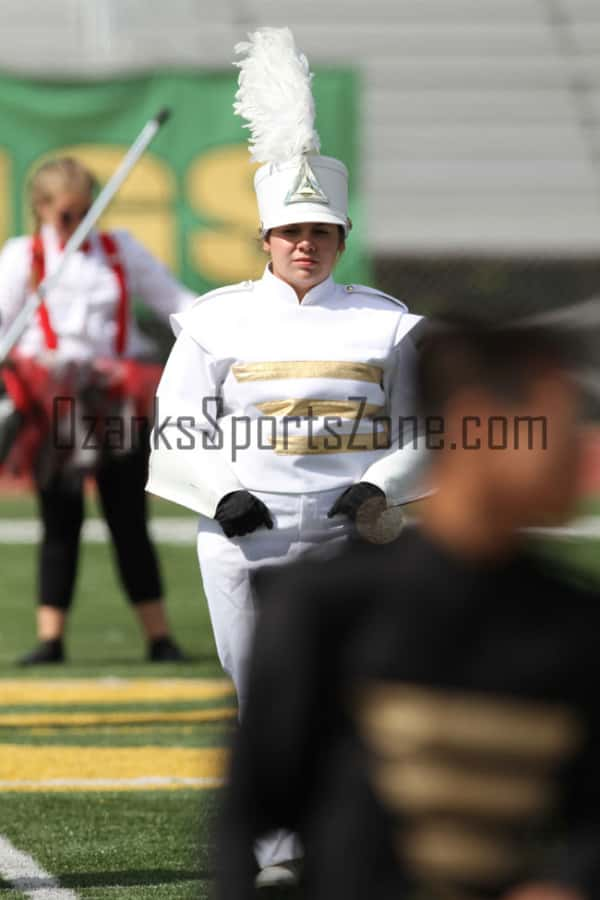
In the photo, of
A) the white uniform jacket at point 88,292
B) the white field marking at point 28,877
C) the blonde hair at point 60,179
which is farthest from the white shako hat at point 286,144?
the blonde hair at point 60,179

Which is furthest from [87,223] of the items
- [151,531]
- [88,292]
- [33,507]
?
[33,507]

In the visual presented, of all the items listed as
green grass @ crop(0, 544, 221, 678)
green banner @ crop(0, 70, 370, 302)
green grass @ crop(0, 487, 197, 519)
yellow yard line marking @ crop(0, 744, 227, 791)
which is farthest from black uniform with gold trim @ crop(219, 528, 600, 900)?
green grass @ crop(0, 487, 197, 519)

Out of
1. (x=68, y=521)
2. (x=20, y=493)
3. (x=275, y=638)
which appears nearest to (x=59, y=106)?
(x=20, y=493)

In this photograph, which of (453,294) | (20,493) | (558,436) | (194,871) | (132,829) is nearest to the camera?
(558,436)

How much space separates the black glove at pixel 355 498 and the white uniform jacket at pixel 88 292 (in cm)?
305

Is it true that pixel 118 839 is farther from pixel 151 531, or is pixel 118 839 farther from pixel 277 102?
pixel 151 531

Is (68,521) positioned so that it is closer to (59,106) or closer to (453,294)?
(59,106)

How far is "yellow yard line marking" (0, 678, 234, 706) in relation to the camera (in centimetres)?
739

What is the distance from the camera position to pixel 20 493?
1596 cm

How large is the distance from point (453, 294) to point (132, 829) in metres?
12.1

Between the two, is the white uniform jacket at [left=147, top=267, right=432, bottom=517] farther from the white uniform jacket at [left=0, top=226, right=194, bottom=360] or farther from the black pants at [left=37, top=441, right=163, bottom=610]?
the black pants at [left=37, top=441, right=163, bottom=610]

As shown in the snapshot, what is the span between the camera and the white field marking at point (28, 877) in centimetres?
445

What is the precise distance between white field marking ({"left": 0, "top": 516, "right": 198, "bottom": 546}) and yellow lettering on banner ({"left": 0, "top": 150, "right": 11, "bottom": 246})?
6.30 feet

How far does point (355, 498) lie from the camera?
4387mm
